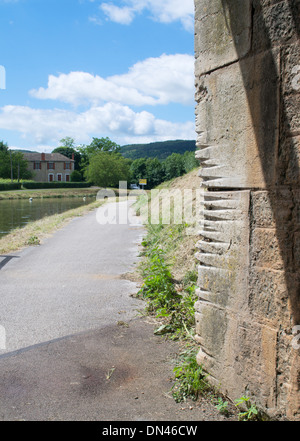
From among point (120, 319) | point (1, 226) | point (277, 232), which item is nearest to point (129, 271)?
point (120, 319)

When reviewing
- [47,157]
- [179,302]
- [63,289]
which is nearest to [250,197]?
[179,302]

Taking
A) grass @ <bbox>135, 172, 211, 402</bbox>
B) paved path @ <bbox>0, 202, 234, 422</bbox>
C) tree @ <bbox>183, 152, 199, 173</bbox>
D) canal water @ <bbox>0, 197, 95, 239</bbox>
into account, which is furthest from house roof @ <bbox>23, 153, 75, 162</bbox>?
paved path @ <bbox>0, 202, 234, 422</bbox>

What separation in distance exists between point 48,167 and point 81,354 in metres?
97.4

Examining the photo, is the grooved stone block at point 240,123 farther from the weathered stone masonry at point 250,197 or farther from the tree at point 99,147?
the tree at point 99,147

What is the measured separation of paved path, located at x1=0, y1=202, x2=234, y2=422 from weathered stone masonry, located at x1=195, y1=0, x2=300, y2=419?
609 mm

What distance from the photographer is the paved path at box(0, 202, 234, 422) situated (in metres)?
3.31

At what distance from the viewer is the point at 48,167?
97500 millimetres

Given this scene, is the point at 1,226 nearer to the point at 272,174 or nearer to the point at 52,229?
the point at 52,229

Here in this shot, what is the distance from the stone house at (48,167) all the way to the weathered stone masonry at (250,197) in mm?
96318

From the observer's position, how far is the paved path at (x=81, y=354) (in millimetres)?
3307

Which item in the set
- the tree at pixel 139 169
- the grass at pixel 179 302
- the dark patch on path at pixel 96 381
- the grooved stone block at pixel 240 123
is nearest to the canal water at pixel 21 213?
the grass at pixel 179 302

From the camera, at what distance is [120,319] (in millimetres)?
5520

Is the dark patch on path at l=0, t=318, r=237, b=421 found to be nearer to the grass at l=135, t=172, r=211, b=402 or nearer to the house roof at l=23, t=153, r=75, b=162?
the grass at l=135, t=172, r=211, b=402

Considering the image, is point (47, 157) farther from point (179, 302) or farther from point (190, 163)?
point (179, 302)
